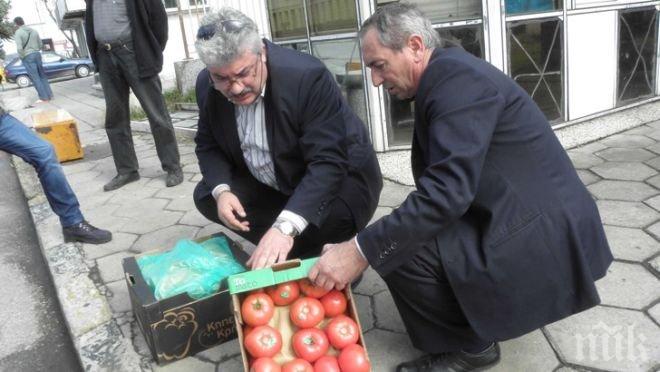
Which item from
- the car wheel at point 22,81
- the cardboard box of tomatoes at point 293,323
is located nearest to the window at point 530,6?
the cardboard box of tomatoes at point 293,323

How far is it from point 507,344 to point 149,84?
343cm

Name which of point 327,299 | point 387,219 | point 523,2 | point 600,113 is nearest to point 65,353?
point 327,299

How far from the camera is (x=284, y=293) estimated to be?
184cm

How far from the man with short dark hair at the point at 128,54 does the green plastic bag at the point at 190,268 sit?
228 centimetres

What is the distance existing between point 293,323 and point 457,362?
63cm

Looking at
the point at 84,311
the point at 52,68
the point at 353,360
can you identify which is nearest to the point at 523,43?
the point at 353,360

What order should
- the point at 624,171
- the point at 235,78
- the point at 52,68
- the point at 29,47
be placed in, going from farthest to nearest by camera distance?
the point at 52,68 < the point at 29,47 < the point at 624,171 < the point at 235,78

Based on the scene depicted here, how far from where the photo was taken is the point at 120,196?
4.54 meters

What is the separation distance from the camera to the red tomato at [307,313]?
1.82m

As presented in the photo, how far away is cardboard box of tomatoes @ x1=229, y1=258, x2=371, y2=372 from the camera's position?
173cm

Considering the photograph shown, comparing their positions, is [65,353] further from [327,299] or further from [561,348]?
[561,348]

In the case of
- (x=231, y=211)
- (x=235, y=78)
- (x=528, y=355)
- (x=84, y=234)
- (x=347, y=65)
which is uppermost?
(x=235, y=78)

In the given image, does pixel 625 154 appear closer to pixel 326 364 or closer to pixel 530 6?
pixel 530 6

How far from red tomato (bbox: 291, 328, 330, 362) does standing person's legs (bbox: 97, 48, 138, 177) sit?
325 centimetres
